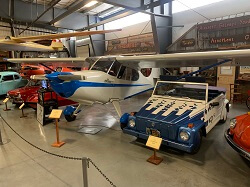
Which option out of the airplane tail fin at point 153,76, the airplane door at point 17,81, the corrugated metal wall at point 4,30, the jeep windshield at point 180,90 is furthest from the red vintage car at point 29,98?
the corrugated metal wall at point 4,30

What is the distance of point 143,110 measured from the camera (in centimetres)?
392

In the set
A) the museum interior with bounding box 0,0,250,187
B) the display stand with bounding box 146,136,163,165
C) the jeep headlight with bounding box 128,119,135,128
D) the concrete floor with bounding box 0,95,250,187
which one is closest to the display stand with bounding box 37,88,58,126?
the museum interior with bounding box 0,0,250,187

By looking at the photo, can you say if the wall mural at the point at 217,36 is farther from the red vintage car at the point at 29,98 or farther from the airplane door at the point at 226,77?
the red vintage car at the point at 29,98

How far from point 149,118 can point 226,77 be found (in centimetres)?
649

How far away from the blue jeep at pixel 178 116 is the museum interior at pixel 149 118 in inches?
0.8

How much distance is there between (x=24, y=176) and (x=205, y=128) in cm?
345

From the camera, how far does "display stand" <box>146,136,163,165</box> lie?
116 inches

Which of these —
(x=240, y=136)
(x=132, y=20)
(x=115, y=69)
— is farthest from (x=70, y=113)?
(x=132, y=20)

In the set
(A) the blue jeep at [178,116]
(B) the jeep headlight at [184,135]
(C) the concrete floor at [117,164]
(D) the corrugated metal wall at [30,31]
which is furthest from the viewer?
(D) the corrugated metal wall at [30,31]

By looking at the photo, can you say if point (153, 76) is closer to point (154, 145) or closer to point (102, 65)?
point (102, 65)

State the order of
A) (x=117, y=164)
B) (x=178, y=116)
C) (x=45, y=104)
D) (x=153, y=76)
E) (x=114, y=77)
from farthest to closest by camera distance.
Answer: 1. (x=153, y=76)
2. (x=45, y=104)
3. (x=114, y=77)
4. (x=178, y=116)
5. (x=117, y=164)

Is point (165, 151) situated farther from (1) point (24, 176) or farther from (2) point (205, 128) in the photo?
(1) point (24, 176)

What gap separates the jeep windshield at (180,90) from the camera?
4.18 m

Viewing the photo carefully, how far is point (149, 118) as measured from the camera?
355 cm
